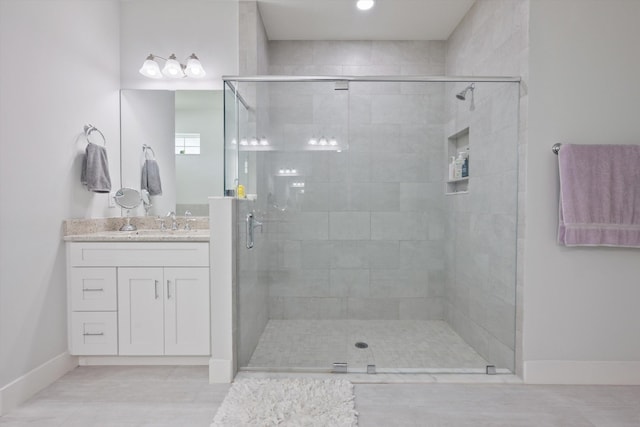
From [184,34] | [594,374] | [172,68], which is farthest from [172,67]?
[594,374]

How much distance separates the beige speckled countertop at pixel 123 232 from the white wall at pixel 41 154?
0.08 meters

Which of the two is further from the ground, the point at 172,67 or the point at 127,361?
the point at 172,67

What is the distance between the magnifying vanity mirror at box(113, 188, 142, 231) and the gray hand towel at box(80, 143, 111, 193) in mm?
291

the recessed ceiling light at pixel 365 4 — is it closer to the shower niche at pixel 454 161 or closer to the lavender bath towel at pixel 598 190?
the shower niche at pixel 454 161

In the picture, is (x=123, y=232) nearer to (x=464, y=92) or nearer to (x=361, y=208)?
(x=361, y=208)

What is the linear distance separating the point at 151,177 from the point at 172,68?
0.88 meters

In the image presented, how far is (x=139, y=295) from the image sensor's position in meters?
2.28

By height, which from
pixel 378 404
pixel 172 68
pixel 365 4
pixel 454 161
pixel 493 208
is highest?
pixel 365 4

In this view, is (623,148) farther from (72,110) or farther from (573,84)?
Result: (72,110)

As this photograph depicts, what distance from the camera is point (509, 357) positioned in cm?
224

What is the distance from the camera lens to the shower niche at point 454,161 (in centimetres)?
266

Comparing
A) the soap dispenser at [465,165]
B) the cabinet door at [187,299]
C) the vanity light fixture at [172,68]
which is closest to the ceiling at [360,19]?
the vanity light fixture at [172,68]

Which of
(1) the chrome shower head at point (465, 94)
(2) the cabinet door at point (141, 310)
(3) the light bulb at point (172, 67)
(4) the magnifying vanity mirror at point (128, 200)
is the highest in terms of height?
(3) the light bulb at point (172, 67)

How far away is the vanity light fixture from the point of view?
270 centimetres
